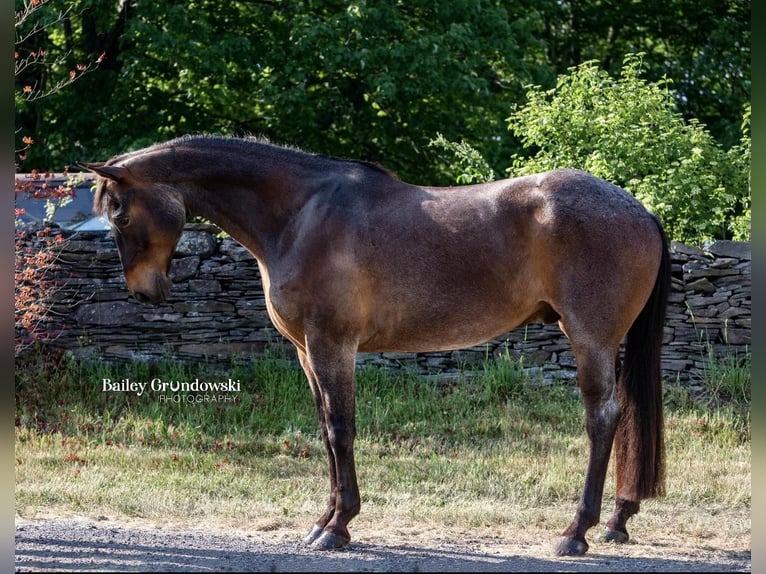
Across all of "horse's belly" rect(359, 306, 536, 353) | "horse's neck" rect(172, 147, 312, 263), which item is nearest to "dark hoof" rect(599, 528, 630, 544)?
"horse's belly" rect(359, 306, 536, 353)

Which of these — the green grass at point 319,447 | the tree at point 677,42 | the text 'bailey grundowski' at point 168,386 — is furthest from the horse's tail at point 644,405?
the tree at point 677,42

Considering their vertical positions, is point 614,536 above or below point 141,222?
below

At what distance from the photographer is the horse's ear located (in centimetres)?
520

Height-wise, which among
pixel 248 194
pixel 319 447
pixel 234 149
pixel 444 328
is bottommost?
pixel 319 447

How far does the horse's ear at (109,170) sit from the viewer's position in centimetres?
520

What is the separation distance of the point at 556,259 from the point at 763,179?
2140 millimetres

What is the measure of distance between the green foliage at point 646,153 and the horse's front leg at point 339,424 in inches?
207

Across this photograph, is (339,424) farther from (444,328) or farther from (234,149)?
(234,149)

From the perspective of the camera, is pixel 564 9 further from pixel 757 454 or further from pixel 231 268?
pixel 757 454

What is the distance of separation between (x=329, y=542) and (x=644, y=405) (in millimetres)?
2012

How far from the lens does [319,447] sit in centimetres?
835

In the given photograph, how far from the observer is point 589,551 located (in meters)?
5.27

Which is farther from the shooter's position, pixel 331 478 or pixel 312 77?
pixel 312 77

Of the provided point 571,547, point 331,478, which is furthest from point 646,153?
point 331,478
